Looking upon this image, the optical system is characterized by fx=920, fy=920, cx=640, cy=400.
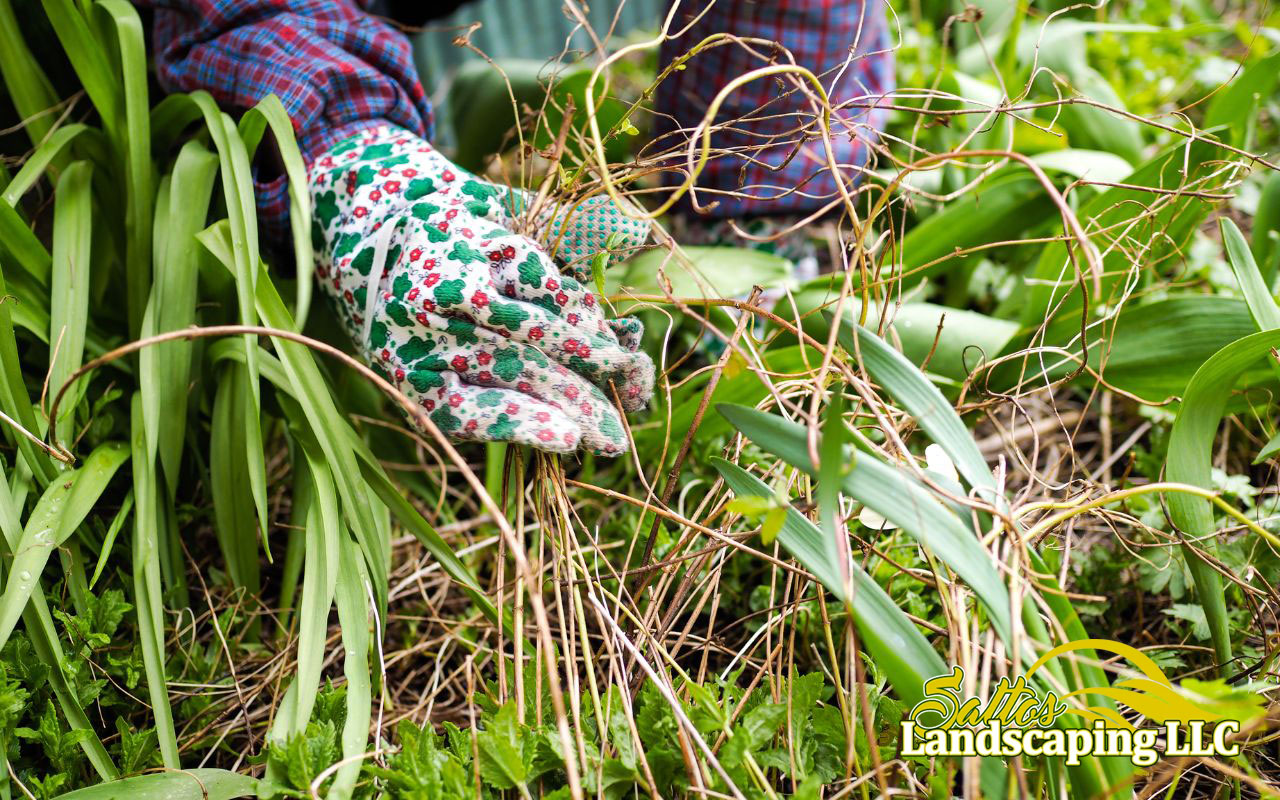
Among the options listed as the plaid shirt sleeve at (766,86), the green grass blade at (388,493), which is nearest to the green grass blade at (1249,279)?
the plaid shirt sleeve at (766,86)

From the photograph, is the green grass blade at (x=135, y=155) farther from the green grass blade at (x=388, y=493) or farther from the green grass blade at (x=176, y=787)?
the green grass blade at (x=176, y=787)

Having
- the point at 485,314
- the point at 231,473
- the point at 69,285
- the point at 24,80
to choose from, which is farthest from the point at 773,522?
the point at 24,80

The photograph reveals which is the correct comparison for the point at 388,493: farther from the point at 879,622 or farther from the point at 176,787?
the point at 879,622

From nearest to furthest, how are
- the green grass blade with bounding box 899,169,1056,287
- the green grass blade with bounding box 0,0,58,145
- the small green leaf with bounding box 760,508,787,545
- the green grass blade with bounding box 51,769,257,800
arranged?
1. the small green leaf with bounding box 760,508,787,545
2. the green grass blade with bounding box 51,769,257,800
3. the green grass blade with bounding box 0,0,58,145
4. the green grass blade with bounding box 899,169,1056,287

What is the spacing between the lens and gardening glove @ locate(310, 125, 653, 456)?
70cm

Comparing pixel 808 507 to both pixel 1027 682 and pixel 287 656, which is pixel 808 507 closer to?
pixel 1027 682

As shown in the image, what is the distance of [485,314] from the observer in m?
0.70

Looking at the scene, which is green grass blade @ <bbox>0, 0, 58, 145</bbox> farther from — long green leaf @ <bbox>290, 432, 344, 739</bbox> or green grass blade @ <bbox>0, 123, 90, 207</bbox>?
long green leaf @ <bbox>290, 432, 344, 739</bbox>

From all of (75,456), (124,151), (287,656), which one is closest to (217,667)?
(287,656)

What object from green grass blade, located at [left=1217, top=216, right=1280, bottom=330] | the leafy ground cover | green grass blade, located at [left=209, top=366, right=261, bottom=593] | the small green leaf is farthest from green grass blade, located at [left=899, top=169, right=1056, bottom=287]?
green grass blade, located at [left=209, top=366, right=261, bottom=593]

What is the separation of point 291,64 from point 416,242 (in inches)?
10.7

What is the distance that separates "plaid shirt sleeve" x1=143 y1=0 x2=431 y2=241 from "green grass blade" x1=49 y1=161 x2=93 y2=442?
0.15 m

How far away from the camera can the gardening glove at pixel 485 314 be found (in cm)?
70

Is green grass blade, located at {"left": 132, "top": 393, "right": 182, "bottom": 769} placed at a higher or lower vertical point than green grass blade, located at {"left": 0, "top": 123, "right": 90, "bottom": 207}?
lower
